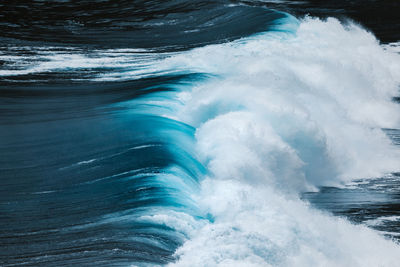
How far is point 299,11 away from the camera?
13922 mm

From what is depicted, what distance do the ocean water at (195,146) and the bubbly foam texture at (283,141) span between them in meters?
0.02

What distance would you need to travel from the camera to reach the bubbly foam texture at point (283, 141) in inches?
182

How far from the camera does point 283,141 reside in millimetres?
6602

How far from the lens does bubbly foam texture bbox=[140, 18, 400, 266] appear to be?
4.62 m

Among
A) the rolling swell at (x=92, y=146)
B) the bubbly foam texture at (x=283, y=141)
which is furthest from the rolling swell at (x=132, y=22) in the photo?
the bubbly foam texture at (x=283, y=141)

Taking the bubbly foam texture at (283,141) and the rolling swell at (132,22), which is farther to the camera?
the rolling swell at (132,22)

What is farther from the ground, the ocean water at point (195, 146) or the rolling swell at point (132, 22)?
the rolling swell at point (132, 22)

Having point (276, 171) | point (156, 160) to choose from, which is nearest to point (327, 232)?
point (276, 171)

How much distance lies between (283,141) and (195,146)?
37.8 inches

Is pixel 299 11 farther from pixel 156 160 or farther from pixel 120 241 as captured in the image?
pixel 120 241

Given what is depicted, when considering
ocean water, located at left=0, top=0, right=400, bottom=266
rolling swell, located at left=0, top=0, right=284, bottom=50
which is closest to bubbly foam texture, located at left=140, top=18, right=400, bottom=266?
ocean water, located at left=0, top=0, right=400, bottom=266

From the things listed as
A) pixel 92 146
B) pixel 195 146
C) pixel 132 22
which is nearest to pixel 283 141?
pixel 195 146

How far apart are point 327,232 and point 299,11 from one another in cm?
948

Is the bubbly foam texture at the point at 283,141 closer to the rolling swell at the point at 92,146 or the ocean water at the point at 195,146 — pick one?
the ocean water at the point at 195,146
